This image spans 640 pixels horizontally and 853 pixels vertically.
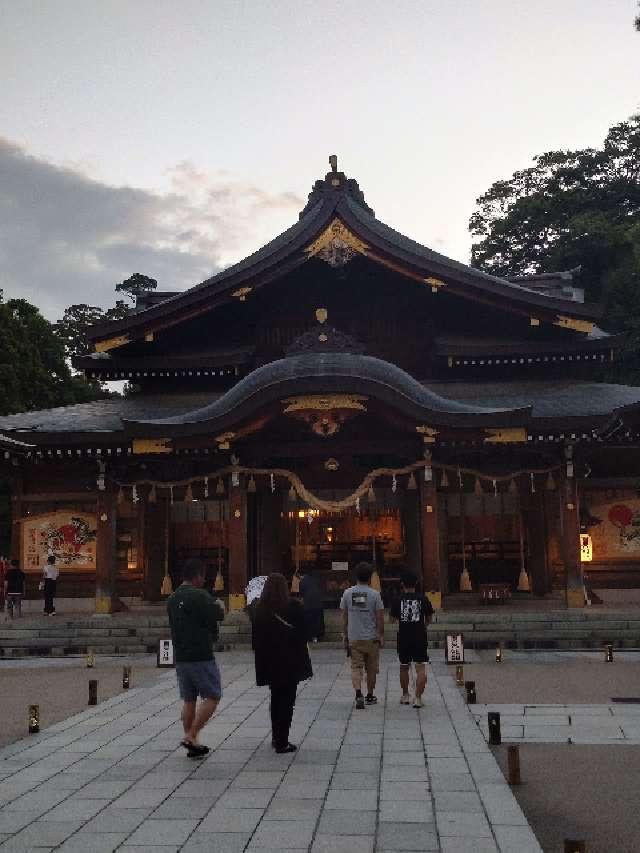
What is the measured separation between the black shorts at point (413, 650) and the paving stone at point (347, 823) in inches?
164

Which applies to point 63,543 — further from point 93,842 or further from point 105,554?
point 93,842

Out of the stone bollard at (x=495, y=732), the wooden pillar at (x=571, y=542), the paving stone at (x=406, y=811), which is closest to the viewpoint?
the paving stone at (x=406, y=811)

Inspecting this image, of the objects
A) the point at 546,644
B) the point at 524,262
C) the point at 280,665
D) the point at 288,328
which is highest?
the point at 524,262

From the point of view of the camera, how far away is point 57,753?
8500mm

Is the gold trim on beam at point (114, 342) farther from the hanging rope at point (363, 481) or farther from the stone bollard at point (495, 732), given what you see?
the stone bollard at point (495, 732)

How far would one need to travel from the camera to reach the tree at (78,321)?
56.5 meters

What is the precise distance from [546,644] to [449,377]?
967cm

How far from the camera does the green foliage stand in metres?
36.6

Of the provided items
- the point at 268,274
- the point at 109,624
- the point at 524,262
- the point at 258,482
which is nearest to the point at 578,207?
the point at 524,262

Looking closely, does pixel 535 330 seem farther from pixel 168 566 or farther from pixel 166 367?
pixel 168 566

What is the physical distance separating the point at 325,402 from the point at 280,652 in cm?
1133

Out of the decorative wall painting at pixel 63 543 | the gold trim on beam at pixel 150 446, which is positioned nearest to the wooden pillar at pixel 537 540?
the gold trim on beam at pixel 150 446

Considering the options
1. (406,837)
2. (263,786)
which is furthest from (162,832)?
(406,837)

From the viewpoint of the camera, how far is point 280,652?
8.06 m
